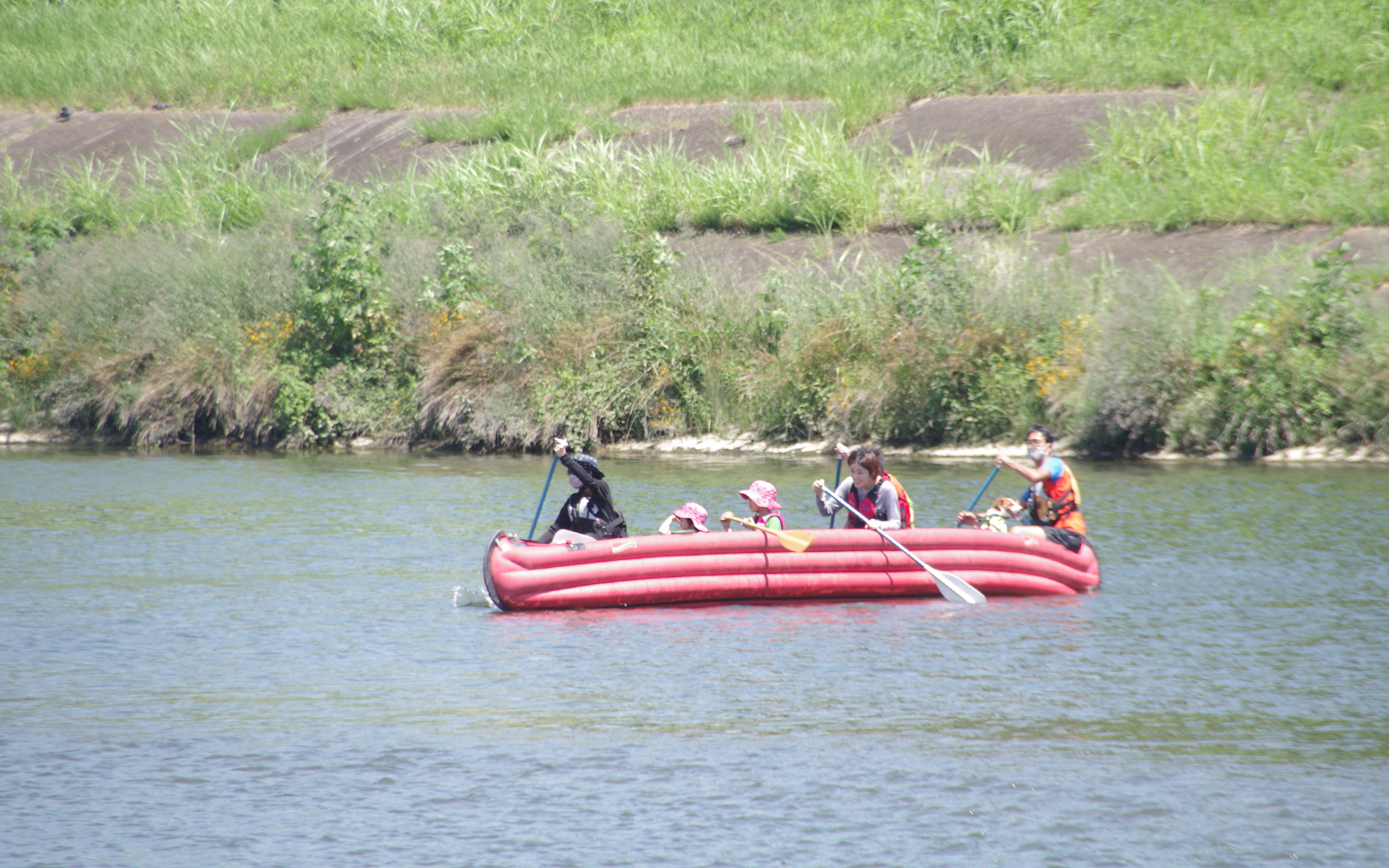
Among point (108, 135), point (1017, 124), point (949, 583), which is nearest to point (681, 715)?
point (949, 583)

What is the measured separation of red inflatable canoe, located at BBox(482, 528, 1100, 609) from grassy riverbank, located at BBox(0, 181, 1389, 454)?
978cm

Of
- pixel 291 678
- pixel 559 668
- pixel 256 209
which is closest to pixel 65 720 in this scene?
pixel 291 678

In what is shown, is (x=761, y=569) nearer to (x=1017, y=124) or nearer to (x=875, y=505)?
(x=875, y=505)

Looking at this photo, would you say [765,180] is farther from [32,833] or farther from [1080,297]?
[32,833]

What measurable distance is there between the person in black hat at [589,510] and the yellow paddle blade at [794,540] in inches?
50.4

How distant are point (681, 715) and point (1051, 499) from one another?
5.00 m

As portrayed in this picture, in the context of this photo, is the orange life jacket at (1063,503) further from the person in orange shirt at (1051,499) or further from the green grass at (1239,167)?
the green grass at (1239,167)

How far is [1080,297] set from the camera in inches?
912

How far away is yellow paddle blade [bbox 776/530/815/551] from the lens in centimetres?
1167

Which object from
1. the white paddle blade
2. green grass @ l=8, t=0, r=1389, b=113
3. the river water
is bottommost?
the river water

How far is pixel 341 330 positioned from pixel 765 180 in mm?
8522

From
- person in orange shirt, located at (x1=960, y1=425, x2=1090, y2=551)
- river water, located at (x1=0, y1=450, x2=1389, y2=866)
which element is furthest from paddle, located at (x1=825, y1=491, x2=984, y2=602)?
person in orange shirt, located at (x1=960, y1=425, x2=1090, y2=551)

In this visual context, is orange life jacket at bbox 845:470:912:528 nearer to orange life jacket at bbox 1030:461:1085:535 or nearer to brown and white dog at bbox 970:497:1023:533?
brown and white dog at bbox 970:497:1023:533

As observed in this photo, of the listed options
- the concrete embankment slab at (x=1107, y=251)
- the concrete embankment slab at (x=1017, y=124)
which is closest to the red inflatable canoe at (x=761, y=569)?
the concrete embankment slab at (x=1107, y=251)
